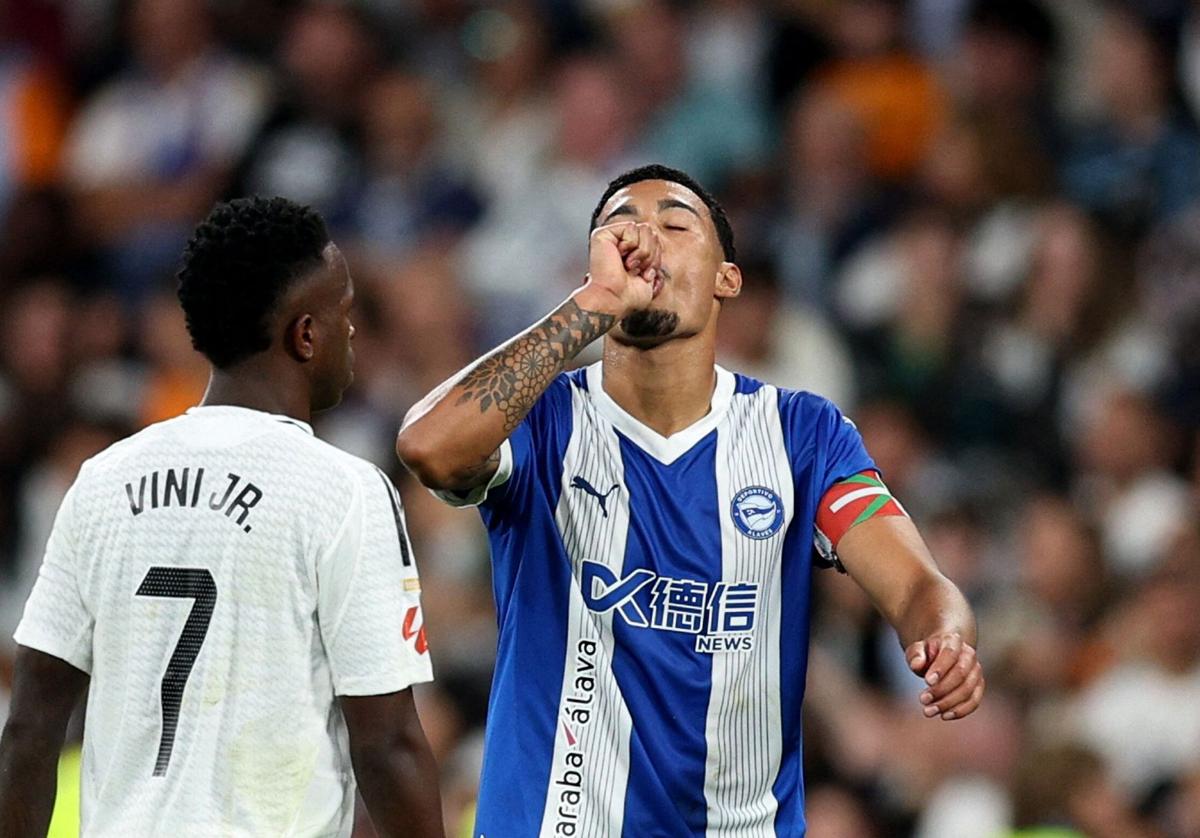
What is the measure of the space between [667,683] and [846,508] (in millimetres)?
598

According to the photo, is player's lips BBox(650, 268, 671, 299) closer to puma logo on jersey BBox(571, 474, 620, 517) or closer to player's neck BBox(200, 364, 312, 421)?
puma logo on jersey BBox(571, 474, 620, 517)

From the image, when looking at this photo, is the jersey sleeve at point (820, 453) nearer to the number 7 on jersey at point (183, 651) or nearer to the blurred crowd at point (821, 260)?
the number 7 on jersey at point (183, 651)

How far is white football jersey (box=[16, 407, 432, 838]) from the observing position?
4.02 metres

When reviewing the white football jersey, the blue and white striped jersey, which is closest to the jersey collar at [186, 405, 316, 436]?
the white football jersey

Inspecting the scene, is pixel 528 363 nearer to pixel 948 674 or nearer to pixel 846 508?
pixel 846 508

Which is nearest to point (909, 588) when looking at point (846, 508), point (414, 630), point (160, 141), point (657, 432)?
point (846, 508)

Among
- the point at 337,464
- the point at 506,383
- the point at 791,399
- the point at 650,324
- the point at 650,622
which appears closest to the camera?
the point at 337,464

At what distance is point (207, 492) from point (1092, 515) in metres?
5.66

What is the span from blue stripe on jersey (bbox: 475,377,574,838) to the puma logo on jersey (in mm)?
38

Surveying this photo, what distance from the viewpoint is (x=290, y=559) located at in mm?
4039

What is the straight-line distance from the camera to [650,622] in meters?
4.86

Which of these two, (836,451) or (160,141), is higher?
(160,141)

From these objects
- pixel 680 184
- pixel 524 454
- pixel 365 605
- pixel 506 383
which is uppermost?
pixel 680 184

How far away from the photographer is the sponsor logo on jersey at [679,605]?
4863 millimetres
